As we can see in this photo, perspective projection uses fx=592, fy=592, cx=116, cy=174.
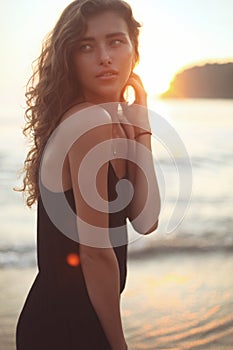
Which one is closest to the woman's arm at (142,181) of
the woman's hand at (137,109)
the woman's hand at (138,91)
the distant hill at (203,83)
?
the woman's hand at (137,109)

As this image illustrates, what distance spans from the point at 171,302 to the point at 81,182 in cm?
363

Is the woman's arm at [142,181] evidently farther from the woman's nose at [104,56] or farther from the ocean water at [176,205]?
the woman's nose at [104,56]

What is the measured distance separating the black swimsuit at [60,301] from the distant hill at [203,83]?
3874 centimetres

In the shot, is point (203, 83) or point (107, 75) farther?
point (203, 83)

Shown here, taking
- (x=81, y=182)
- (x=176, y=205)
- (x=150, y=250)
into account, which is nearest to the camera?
(x=81, y=182)

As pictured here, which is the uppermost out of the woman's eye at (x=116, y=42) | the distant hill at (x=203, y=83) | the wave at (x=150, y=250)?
the distant hill at (x=203, y=83)

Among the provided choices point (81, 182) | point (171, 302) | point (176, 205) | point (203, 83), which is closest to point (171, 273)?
point (171, 302)

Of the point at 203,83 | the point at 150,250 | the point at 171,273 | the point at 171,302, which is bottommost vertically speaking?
the point at 171,302

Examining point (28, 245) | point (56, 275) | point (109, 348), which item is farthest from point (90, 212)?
point (28, 245)

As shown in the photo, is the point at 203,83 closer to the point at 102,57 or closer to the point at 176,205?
the point at 176,205

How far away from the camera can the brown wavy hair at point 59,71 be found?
1.65 metres

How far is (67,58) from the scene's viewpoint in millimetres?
1679

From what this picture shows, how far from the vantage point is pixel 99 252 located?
5.05 feet

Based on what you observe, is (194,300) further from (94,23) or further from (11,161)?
(11,161)
